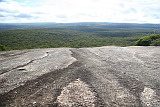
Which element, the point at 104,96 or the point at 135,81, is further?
the point at 135,81

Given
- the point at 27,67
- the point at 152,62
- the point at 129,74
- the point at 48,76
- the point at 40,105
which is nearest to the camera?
the point at 40,105

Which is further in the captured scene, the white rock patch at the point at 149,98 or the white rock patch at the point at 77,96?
the white rock patch at the point at 149,98

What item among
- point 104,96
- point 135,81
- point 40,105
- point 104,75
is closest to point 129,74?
point 135,81

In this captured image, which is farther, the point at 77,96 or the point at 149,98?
the point at 149,98

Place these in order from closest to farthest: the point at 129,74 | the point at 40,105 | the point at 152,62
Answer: the point at 40,105 < the point at 129,74 < the point at 152,62

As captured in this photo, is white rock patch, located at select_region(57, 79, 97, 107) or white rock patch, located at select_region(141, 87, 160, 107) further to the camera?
white rock patch, located at select_region(141, 87, 160, 107)

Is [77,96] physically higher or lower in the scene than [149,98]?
higher

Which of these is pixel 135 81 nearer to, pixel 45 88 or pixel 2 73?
pixel 45 88

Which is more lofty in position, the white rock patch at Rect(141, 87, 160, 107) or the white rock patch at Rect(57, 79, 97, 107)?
the white rock patch at Rect(57, 79, 97, 107)

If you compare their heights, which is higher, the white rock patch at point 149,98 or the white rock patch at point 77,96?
the white rock patch at point 77,96

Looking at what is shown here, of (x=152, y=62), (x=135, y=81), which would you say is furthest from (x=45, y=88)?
(x=152, y=62)
